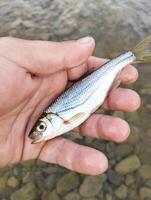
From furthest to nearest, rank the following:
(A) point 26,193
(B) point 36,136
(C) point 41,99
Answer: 1. (A) point 26,193
2. (C) point 41,99
3. (B) point 36,136

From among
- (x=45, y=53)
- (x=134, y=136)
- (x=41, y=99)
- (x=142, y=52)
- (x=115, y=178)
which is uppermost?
(x=45, y=53)

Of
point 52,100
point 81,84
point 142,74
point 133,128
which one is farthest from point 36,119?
point 142,74

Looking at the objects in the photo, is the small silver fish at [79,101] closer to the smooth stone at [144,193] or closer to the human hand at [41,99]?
the human hand at [41,99]

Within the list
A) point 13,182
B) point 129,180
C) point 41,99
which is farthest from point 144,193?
point 41,99

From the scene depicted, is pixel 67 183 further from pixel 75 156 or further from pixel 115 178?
pixel 75 156

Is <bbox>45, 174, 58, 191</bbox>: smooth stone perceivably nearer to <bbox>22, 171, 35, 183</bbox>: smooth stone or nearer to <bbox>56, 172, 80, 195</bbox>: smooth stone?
<bbox>56, 172, 80, 195</bbox>: smooth stone

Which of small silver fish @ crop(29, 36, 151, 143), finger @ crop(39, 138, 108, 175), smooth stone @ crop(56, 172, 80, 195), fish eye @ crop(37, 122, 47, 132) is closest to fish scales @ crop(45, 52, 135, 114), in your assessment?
small silver fish @ crop(29, 36, 151, 143)

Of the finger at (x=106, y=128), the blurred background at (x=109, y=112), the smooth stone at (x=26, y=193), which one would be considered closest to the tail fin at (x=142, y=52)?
A: the finger at (x=106, y=128)
